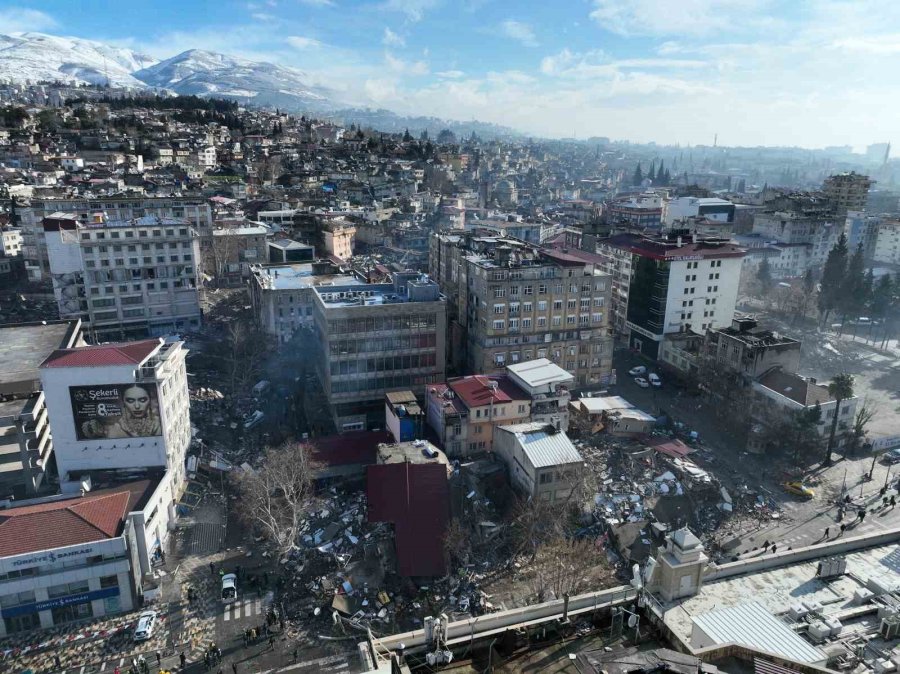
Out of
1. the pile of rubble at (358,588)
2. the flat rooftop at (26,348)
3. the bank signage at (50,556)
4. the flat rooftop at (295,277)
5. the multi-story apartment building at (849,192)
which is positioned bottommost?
the pile of rubble at (358,588)

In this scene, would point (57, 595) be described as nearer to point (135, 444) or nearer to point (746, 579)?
point (135, 444)

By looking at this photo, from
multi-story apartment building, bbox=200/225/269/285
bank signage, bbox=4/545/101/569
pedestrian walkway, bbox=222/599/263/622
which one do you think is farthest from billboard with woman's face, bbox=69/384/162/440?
multi-story apartment building, bbox=200/225/269/285

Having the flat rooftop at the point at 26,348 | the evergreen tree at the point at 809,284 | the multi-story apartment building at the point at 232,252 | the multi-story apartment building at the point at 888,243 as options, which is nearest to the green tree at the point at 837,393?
the evergreen tree at the point at 809,284

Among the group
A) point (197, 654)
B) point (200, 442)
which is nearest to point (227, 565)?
point (197, 654)

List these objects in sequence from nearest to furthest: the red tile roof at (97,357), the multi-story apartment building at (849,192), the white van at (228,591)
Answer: the white van at (228,591), the red tile roof at (97,357), the multi-story apartment building at (849,192)

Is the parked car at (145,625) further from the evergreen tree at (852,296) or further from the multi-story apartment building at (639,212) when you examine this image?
the multi-story apartment building at (639,212)

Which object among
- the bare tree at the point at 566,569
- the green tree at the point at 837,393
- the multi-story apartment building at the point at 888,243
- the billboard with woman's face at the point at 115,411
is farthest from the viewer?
the multi-story apartment building at the point at 888,243
